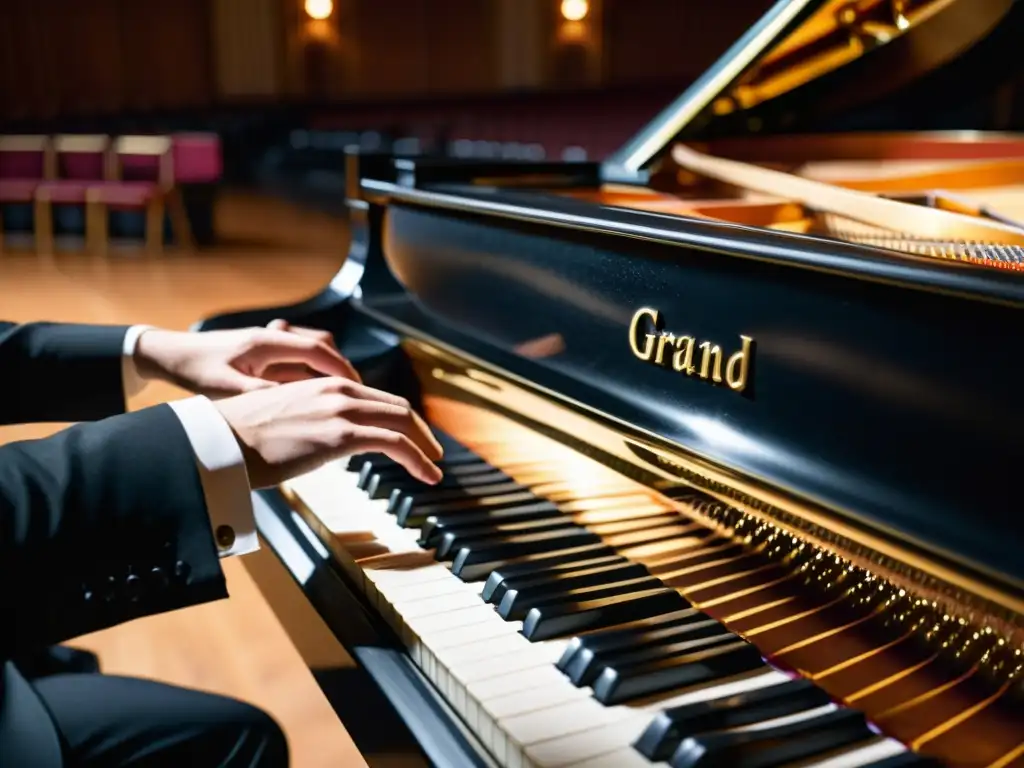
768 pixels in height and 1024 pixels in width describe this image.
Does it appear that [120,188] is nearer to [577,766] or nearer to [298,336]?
[298,336]

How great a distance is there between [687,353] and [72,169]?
9758 millimetres

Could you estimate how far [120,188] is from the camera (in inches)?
363

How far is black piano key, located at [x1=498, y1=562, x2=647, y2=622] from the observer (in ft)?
3.50

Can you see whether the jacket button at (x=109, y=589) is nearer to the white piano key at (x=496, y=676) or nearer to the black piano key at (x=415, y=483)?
the white piano key at (x=496, y=676)

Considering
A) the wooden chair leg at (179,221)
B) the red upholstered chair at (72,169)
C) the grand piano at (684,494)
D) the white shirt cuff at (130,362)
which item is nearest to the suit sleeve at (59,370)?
the white shirt cuff at (130,362)

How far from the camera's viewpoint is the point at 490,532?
1.25 meters

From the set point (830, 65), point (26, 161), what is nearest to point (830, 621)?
point (830, 65)

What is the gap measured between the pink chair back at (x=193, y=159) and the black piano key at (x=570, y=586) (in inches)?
352

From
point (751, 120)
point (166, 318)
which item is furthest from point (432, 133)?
point (751, 120)

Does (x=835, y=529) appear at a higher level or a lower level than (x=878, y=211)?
lower

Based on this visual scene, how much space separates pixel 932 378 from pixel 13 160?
1037cm

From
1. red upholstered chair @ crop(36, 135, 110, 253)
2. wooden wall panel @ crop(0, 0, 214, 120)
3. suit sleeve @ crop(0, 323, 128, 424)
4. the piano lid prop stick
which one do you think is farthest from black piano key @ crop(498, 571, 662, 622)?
wooden wall panel @ crop(0, 0, 214, 120)

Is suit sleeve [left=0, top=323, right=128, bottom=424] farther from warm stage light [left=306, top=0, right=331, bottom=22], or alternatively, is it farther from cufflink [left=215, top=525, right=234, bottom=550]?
warm stage light [left=306, top=0, right=331, bottom=22]

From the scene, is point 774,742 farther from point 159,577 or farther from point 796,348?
point 159,577
